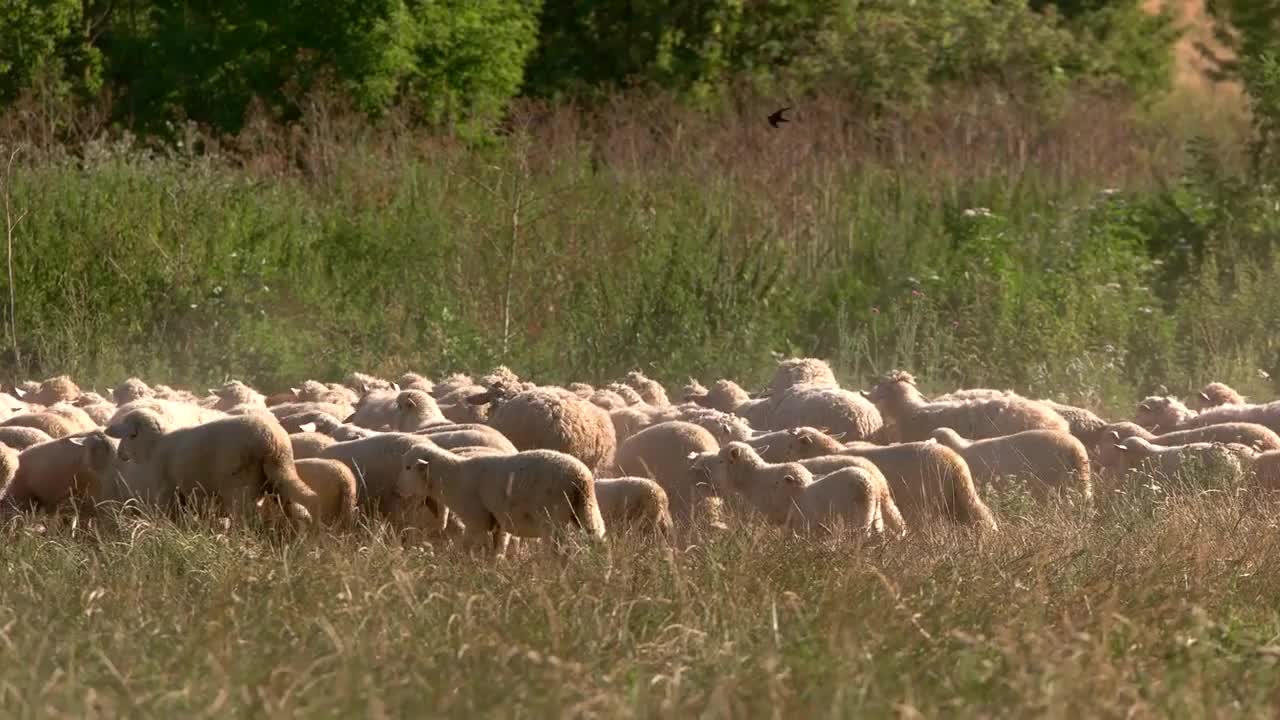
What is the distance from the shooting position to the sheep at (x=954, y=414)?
9.77 m

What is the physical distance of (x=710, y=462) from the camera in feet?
26.9

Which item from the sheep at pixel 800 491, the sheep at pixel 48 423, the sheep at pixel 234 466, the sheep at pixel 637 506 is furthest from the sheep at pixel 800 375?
the sheep at pixel 234 466

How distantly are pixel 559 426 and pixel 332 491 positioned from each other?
43.3 inches

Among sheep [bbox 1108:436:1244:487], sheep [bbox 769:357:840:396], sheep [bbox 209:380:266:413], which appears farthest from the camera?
sheep [bbox 769:357:840:396]

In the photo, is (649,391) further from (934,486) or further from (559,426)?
(934,486)

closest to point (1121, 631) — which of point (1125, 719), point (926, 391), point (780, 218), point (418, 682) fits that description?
point (1125, 719)

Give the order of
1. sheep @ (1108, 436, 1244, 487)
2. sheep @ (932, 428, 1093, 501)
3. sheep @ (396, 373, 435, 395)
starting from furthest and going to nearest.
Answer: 1. sheep @ (396, 373, 435, 395)
2. sheep @ (932, 428, 1093, 501)
3. sheep @ (1108, 436, 1244, 487)

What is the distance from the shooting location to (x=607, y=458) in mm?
8656

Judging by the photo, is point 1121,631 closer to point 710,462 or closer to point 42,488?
point 710,462

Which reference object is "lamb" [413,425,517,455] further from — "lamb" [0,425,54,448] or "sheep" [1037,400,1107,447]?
"sheep" [1037,400,1107,447]

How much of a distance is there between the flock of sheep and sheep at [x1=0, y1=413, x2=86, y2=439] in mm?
16

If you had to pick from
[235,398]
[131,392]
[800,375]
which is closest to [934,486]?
[800,375]

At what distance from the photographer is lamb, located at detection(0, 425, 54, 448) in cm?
870

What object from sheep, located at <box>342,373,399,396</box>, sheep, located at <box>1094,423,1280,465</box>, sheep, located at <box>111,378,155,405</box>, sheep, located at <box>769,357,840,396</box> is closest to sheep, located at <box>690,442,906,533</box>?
sheep, located at <box>1094,423,1280,465</box>
